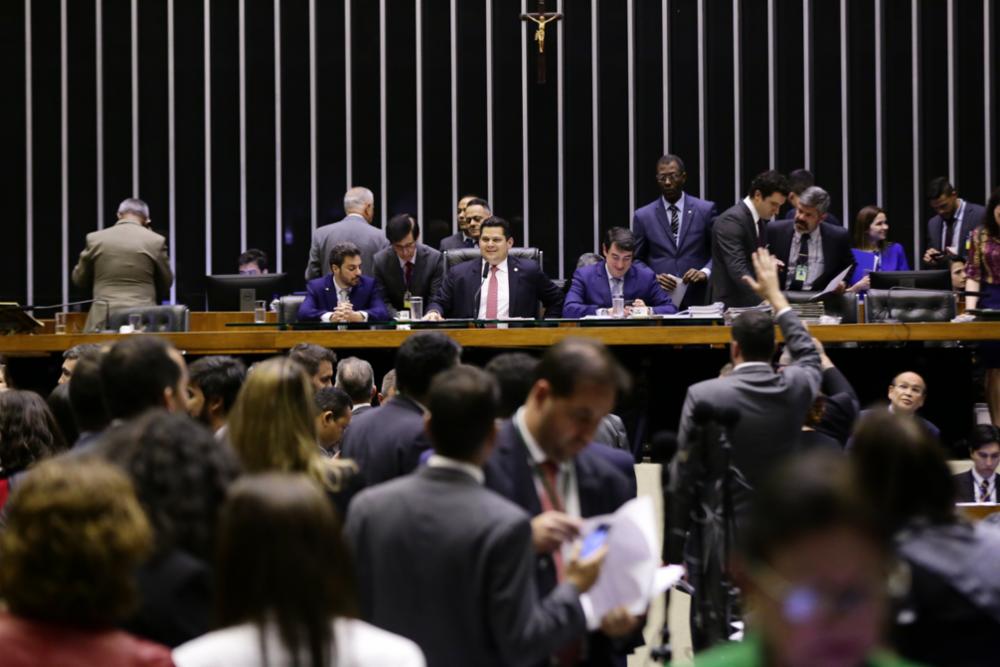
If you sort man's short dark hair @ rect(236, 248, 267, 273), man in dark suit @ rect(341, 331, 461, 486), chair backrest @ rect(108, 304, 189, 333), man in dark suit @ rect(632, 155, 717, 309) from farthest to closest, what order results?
1. man's short dark hair @ rect(236, 248, 267, 273)
2. man in dark suit @ rect(632, 155, 717, 309)
3. chair backrest @ rect(108, 304, 189, 333)
4. man in dark suit @ rect(341, 331, 461, 486)

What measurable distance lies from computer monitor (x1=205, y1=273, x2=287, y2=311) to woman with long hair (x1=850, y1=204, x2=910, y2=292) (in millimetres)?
3776

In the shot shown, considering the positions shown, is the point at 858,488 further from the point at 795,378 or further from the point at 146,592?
the point at 795,378

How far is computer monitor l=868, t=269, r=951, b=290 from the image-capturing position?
852 centimetres

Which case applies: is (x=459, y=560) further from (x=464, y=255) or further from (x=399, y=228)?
(x=464, y=255)

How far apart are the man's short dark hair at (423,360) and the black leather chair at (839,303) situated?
4.59m

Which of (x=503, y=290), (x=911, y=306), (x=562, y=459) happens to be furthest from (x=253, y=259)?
(x=562, y=459)

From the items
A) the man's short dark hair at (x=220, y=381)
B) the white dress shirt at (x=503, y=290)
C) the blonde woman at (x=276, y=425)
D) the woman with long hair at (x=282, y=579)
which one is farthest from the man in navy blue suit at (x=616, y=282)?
the woman with long hair at (x=282, y=579)

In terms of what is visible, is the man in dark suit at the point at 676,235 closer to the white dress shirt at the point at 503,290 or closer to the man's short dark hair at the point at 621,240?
the man's short dark hair at the point at 621,240

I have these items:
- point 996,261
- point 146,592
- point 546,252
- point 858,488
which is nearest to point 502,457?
point 146,592

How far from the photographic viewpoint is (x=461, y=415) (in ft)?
8.76

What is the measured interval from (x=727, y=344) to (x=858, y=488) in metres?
6.60

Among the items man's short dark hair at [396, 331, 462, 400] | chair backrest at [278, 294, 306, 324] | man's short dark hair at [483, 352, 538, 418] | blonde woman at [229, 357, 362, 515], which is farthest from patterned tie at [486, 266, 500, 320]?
blonde woman at [229, 357, 362, 515]

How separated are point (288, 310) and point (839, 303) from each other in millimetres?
3110

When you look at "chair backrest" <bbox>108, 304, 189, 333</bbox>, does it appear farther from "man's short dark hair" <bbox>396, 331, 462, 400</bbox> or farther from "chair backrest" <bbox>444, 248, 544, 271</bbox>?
"man's short dark hair" <bbox>396, 331, 462, 400</bbox>
